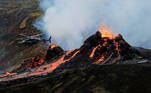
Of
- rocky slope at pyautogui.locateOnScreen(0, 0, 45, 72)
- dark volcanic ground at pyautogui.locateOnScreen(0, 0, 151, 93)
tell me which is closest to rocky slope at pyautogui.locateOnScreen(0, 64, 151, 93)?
dark volcanic ground at pyautogui.locateOnScreen(0, 0, 151, 93)

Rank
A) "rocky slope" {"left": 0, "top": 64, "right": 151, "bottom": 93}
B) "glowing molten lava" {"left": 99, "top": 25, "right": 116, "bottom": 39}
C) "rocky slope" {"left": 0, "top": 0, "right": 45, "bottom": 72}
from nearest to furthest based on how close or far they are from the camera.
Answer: "rocky slope" {"left": 0, "top": 64, "right": 151, "bottom": 93} < "glowing molten lava" {"left": 99, "top": 25, "right": 116, "bottom": 39} < "rocky slope" {"left": 0, "top": 0, "right": 45, "bottom": 72}

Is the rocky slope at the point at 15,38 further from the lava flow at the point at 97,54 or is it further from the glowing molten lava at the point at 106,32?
the glowing molten lava at the point at 106,32

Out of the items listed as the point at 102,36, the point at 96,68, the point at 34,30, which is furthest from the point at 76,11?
the point at 96,68

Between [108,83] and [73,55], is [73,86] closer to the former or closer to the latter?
[108,83]

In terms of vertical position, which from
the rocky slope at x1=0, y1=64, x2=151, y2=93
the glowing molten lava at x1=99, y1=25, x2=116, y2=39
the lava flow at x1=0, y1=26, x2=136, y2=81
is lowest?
the rocky slope at x1=0, y1=64, x2=151, y2=93

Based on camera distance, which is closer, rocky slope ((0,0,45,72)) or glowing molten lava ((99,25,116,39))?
glowing molten lava ((99,25,116,39))

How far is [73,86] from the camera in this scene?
933 inches

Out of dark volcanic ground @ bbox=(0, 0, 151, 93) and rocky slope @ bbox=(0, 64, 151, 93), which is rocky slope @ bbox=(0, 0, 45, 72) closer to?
dark volcanic ground @ bbox=(0, 0, 151, 93)

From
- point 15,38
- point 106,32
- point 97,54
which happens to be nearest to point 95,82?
point 97,54

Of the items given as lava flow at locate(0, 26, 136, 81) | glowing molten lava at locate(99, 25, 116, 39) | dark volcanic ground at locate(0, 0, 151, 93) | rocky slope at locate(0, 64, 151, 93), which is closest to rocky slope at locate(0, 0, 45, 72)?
lava flow at locate(0, 26, 136, 81)

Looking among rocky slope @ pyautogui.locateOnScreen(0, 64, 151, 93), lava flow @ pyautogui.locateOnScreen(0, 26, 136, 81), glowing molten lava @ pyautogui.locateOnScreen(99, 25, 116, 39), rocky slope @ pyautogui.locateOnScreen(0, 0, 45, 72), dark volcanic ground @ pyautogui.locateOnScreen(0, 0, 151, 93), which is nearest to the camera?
rocky slope @ pyautogui.locateOnScreen(0, 64, 151, 93)

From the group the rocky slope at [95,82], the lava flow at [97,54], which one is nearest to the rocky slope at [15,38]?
the lava flow at [97,54]

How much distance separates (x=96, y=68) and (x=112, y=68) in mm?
1673

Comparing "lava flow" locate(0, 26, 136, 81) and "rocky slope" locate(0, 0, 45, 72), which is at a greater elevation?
"rocky slope" locate(0, 0, 45, 72)
